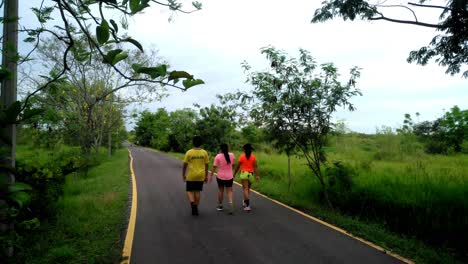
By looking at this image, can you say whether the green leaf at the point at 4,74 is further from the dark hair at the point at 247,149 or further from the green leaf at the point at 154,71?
the dark hair at the point at 247,149

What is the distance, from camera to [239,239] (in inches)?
227

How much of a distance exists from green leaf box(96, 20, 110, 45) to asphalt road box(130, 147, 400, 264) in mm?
3933

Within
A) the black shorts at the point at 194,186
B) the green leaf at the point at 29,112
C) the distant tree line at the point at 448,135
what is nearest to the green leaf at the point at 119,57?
the green leaf at the point at 29,112

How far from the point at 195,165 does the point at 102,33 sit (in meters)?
6.21

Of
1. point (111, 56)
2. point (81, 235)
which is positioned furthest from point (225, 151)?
point (111, 56)

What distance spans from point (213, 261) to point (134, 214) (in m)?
3.56

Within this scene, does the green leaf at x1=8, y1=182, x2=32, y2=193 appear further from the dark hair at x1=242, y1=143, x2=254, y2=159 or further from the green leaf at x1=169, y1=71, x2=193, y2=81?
the dark hair at x1=242, y1=143, x2=254, y2=159

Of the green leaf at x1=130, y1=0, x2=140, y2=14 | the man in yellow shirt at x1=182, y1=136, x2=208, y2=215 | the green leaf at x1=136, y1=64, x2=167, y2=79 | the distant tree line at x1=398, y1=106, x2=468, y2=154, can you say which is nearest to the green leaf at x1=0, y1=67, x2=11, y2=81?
the green leaf at x1=136, y1=64, x2=167, y2=79

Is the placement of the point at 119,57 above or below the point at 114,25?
below

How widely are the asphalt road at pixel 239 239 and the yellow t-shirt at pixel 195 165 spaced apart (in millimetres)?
905

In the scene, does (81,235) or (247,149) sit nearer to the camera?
(81,235)

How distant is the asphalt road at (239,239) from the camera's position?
194 inches

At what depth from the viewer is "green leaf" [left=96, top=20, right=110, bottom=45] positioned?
155 centimetres

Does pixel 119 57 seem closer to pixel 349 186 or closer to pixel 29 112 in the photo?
pixel 29 112
